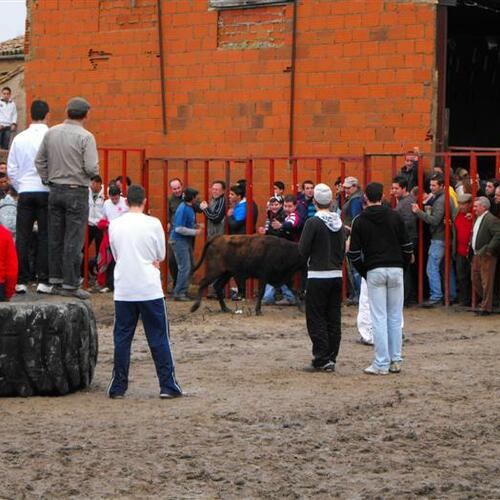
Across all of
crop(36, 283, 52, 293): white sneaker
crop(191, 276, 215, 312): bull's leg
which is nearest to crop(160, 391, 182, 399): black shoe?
crop(36, 283, 52, 293): white sneaker

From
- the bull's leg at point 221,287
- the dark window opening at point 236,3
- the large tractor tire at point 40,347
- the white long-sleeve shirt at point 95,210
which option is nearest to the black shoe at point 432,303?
the bull's leg at point 221,287

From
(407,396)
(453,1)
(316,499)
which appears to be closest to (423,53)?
(453,1)

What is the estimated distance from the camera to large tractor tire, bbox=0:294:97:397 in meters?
10.8

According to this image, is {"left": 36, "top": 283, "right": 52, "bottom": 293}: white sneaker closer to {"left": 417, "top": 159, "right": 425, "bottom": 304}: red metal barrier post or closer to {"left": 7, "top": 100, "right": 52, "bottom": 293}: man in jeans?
{"left": 7, "top": 100, "right": 52, "bottom": 293}: man in jeans

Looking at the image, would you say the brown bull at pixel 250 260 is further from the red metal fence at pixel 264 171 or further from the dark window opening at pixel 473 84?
the dark window opening at pixel 473 84

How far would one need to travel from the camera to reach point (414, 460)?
8.65m

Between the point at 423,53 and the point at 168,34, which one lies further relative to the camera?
the point at 168,34

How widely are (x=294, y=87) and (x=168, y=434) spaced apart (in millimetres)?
11054

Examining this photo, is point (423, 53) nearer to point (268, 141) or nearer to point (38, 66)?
point (268, 141)

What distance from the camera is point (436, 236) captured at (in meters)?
17.8

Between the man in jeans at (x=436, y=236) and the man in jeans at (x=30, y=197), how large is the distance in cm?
612

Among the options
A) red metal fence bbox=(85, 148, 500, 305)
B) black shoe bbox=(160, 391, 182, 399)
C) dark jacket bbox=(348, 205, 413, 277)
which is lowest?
black shoe bbox=(160, 391, 182, 399)

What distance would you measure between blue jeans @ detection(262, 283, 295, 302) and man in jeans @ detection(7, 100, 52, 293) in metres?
5.67

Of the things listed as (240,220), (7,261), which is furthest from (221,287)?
(7,261)
